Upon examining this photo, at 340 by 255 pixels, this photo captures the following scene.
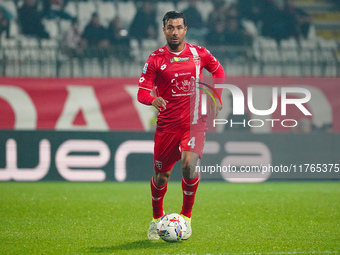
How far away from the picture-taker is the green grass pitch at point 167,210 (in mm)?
5895

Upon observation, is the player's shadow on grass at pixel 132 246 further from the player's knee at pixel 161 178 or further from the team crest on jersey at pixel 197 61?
the team crest on jersey at pixel 197 61

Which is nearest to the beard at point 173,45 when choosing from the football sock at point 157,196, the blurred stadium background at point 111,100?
the football sock at point 157,196

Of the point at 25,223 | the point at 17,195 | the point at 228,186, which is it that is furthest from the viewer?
the point at 228,186

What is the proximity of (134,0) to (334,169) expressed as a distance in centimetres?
733

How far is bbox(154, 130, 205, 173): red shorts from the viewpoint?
630cm

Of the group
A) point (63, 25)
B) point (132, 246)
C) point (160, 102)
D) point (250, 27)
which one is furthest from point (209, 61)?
point (250, 27)

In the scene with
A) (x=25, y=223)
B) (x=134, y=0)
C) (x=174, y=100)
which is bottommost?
(x=25, y=223)

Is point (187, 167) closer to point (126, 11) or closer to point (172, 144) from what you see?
point (172, 144)

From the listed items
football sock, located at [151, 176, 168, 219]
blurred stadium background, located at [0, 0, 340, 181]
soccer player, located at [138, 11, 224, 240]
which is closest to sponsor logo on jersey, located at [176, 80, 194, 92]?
soccer player, located at [138, 11, 224, 240]

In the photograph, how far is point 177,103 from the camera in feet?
20.9

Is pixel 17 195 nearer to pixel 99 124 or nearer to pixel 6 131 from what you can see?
pixel 6 131

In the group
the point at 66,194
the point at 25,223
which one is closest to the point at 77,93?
the point at 66,194

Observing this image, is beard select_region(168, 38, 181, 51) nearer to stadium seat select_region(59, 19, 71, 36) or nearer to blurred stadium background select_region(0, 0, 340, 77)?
blurred stadium background select_region(0, 0, 340, 77)

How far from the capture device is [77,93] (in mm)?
12570
